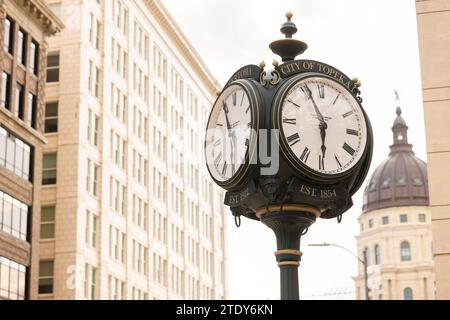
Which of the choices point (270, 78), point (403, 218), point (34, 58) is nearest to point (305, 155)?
point (270, 78)

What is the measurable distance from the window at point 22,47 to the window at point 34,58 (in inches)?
29.8

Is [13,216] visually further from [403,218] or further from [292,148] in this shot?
[403,218]

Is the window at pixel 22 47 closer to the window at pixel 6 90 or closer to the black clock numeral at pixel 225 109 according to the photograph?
the window at pixel 6 90

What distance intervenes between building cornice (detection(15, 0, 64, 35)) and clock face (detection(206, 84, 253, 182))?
4966cm

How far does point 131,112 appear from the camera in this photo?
73.8 metres

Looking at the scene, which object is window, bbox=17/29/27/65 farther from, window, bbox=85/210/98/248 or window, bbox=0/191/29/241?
window, bbox=85/210/98/248

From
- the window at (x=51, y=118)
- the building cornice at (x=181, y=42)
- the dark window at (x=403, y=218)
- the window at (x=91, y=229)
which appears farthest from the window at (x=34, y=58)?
the dark window at (x=403, y=218)

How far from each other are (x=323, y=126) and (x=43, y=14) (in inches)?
2052

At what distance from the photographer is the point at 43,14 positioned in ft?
186

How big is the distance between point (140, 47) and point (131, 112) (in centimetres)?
674

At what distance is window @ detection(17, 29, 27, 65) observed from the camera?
54406mm

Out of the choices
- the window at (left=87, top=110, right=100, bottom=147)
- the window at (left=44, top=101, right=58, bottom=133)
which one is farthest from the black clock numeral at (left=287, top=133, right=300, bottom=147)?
the window at (left=87, top=110, right=100, bottom=147)

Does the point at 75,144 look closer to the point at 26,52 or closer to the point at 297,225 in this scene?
the point at 26,52

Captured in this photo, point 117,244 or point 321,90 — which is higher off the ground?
point 117,244
